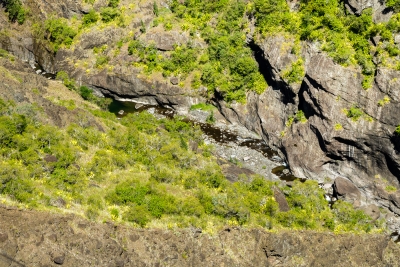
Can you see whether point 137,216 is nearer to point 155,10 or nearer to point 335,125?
point 335,125

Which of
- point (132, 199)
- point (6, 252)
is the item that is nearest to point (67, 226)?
point (6, 252)

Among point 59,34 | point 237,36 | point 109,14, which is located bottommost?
point 59,34

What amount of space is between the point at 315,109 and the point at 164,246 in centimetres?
2997

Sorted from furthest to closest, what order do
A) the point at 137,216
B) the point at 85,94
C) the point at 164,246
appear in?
the point at 85,94 → the point at 137,216 → the point at 164,246

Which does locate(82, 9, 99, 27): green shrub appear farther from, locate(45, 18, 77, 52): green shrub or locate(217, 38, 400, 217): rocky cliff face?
locate(217, 38, 400, 217): rocky cliff face

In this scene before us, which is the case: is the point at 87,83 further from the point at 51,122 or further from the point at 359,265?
the point at 359,265

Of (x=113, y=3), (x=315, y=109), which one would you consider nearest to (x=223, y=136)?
(x=315, y=109)

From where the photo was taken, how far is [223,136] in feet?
200

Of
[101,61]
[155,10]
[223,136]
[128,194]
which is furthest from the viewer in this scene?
[155,10]

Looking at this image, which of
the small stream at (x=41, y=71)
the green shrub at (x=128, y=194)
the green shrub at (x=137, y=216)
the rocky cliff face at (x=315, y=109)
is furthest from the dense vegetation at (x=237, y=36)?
the green shrub at (x=137, y=216)

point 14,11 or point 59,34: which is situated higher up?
point 14,11

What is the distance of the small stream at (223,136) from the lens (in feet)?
181

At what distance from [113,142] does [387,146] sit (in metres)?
30.3

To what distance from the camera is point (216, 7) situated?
71250mm
